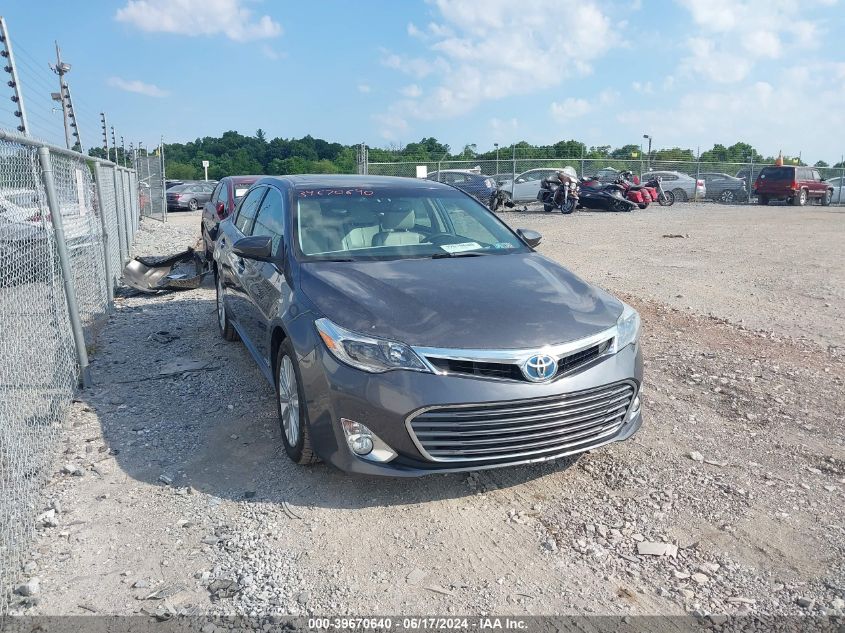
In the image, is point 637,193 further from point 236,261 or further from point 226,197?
point 236,261

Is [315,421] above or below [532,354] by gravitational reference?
below

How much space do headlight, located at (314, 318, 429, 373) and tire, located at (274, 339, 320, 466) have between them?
1.22 ft

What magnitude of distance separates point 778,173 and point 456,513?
3027 cm

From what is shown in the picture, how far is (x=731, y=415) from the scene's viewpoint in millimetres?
4660

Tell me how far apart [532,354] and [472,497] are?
884 millimetres

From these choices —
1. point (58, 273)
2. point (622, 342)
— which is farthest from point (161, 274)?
point (622, 342)

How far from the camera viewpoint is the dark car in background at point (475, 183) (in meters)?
24.8

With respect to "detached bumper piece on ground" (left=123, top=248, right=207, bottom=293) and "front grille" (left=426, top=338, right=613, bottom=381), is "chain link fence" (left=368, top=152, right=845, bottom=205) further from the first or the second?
"front grille" (left=426, top=338, right=613, bottom=381)

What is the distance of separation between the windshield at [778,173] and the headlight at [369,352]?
30.1 metres

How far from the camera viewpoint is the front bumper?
3166 mm

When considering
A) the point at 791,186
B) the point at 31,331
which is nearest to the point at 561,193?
the point at 791,186

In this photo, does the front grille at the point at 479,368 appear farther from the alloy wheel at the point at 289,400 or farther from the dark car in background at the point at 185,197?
the dark car in background at the point at 185,197

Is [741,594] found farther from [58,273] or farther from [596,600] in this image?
[58,273]

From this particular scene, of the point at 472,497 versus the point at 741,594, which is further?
the point at 472,497
